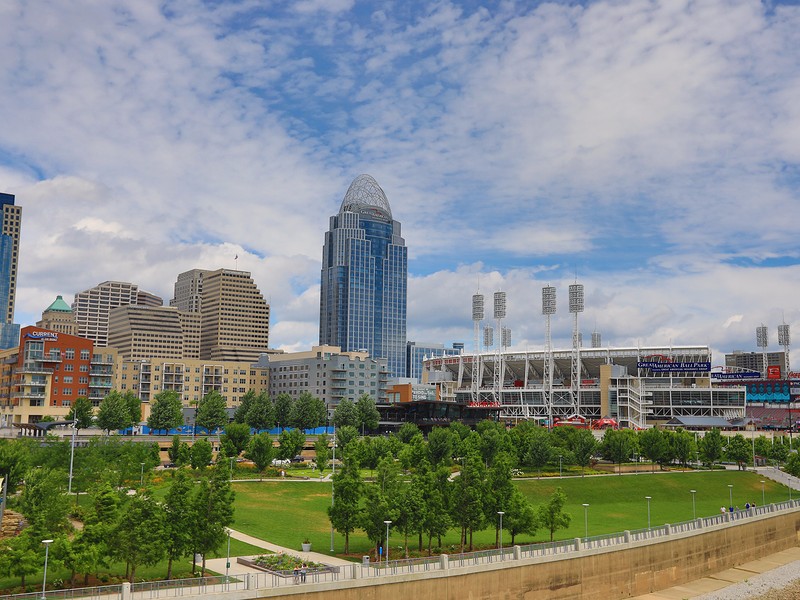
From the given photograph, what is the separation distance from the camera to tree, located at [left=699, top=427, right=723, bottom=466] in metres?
142

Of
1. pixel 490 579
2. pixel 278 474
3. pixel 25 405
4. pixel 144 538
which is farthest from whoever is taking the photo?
pixel 25 405

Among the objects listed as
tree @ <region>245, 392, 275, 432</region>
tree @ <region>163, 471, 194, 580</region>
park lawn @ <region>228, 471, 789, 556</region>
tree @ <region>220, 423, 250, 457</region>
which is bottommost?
park lawn @ <region>228, 471, 789, 556</region>

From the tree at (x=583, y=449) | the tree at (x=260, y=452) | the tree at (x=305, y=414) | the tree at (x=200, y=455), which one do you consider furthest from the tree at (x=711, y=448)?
the tree at (x=200, y=455)

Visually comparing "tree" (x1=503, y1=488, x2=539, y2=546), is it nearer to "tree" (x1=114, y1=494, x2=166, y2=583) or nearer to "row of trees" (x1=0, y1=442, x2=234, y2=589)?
"row of trees" (x1=0, y1=442, x2=234, y2=589)

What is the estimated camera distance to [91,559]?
173ft

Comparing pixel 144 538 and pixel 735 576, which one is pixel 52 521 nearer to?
pixel 144 538

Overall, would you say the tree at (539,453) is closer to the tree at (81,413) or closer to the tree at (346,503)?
the tree at (346,503)

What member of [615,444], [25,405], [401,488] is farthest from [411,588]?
[25,405]

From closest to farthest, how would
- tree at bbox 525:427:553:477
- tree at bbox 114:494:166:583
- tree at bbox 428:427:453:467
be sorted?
tree at bbox 114:494:166:583, tree at bbox 525:427:553:477, tree at bbox 428:427:453:467

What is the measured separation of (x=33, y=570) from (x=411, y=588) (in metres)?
27.5

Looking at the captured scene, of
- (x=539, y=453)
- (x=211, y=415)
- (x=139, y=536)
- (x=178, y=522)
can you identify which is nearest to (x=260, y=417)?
(x=211, y=415)

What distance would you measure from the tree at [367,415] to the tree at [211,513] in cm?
11056

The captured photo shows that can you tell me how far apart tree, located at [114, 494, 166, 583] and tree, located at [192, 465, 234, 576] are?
280 cm

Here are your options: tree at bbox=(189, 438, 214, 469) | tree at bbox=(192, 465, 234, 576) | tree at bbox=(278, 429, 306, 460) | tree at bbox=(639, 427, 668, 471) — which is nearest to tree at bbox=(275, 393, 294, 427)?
tree at bbox=(278, 429, 306, 460)
